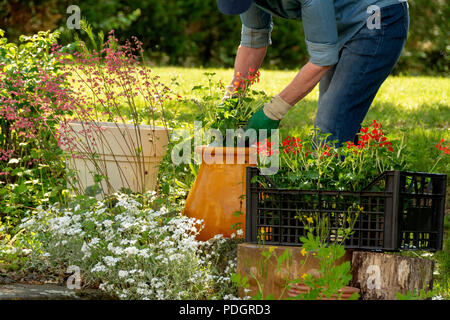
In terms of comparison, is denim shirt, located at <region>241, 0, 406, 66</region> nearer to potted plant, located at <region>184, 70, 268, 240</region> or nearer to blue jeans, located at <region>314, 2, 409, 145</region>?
blue jeans, located at <region>314, 2, 409, 145</region>

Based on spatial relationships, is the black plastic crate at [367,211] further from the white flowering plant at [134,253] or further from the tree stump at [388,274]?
the white flowering plant at [134,253]

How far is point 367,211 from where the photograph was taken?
8.27 feet

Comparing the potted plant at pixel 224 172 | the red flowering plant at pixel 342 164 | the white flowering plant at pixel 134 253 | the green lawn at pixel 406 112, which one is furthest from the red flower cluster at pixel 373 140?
the green lawn at pixel 406 112

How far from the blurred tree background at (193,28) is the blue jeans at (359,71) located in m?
7.72

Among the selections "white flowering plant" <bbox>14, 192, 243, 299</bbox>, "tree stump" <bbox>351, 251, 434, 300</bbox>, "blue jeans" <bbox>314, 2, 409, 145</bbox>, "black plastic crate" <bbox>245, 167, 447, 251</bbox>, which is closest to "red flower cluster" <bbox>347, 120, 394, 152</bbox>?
"black plastic crate" <bbox>245, 167, 447, 251</bbox>

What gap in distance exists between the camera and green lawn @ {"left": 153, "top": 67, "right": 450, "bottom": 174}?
441cm

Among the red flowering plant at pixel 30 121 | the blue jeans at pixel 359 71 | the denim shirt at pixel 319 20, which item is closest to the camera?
the denim shirt at pixel 319 20

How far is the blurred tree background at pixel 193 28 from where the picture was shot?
420 inches

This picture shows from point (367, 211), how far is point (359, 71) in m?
0.83

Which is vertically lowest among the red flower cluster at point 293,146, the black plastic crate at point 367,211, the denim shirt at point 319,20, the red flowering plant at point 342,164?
the black plastic crate at point 367,211

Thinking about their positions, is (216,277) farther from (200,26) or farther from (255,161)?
(200,26)

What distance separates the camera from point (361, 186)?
2646mm
